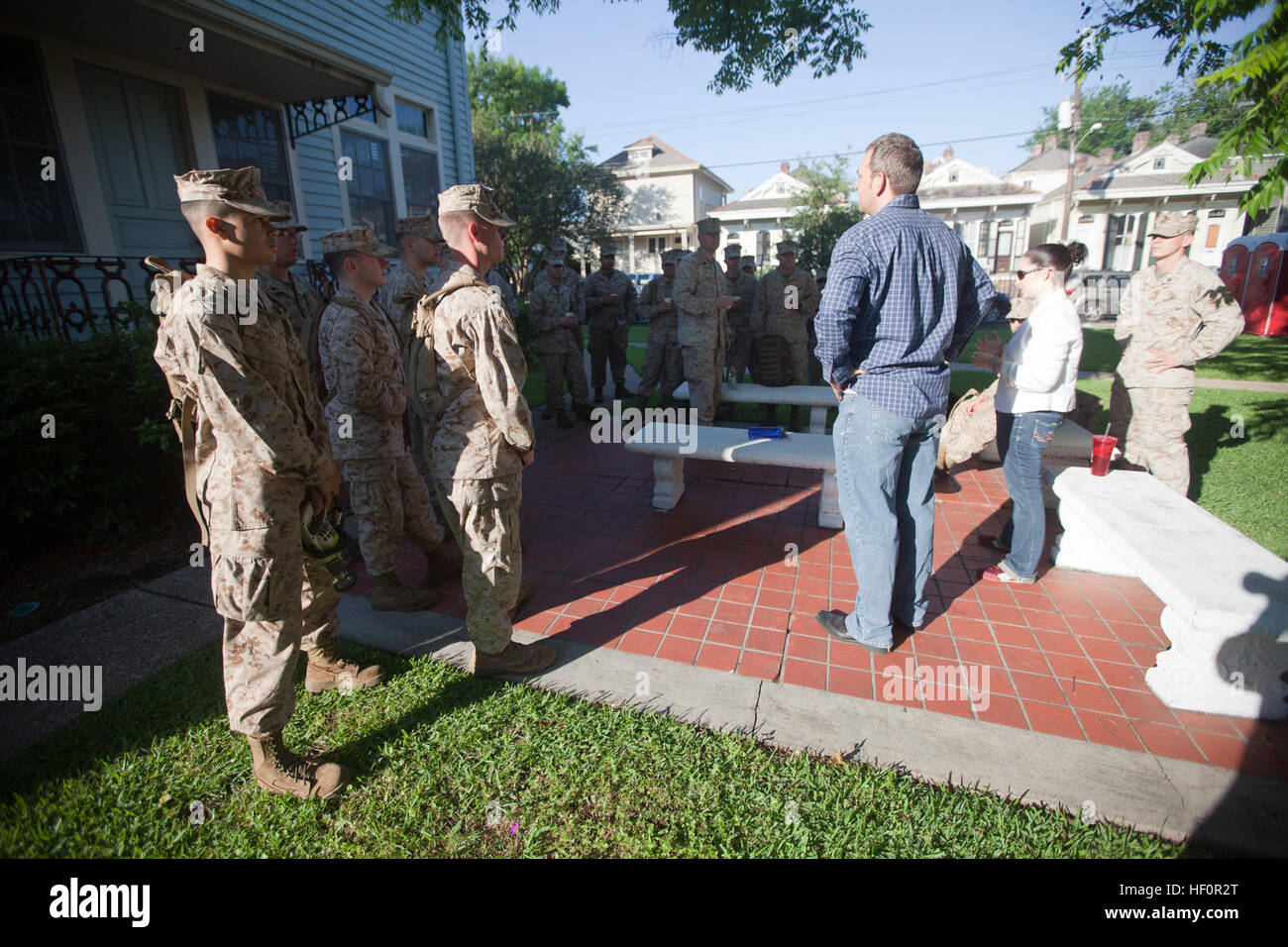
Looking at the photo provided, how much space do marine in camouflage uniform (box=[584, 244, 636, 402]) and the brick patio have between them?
3.84 m

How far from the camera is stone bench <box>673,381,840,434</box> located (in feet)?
20.9

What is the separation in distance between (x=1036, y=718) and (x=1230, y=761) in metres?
0.66

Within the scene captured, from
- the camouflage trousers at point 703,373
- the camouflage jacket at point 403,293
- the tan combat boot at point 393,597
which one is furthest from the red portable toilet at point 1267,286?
the tan combat boot at point 393,597

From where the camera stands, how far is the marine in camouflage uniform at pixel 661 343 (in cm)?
786

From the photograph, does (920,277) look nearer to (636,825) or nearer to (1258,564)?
(1258,564)

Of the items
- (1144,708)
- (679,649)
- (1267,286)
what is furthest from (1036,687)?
(1267,286)

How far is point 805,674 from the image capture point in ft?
9.64

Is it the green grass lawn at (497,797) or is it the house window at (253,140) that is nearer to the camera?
the green grass lawn at (497,797)

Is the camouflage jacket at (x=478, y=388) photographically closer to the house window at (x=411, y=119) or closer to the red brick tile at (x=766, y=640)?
the red brick tile at (x=766, y=640)

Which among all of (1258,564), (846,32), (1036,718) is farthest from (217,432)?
(846,32)

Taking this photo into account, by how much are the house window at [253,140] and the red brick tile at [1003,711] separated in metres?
9.11

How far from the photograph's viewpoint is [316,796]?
2281 millimetres

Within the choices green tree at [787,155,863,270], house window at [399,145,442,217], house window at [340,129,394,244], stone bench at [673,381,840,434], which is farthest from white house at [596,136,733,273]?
stone bench at [673,381,840,434]
